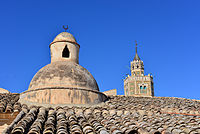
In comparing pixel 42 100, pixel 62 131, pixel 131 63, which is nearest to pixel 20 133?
pixel 62 131

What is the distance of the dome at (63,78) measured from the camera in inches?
411

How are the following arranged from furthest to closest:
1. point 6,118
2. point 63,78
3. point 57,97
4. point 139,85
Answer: point 139,85
point 63,78
point 57,97
point 6,118

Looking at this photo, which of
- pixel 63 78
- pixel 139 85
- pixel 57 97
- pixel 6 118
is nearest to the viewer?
pixel 6 118

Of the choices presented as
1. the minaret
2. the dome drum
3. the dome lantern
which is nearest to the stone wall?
the dome drum

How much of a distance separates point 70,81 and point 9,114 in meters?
3.16

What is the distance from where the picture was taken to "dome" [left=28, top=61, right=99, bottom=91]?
1044 centimetres

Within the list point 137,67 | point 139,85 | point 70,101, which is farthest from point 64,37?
point 137,67

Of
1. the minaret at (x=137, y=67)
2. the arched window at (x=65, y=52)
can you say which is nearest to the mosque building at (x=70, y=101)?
the arched window at (x=65, y=52)

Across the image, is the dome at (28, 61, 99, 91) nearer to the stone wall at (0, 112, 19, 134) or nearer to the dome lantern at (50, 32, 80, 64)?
the dome lantern at (50, 32, 80, 64)

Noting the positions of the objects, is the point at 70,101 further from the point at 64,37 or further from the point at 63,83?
the point at 64,37

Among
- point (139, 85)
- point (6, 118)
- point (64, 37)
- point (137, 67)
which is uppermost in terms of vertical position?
point (137, 67)

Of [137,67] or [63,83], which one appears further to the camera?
[137,67]

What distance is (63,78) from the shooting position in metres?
10.6

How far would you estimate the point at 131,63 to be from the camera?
66.2 meters
